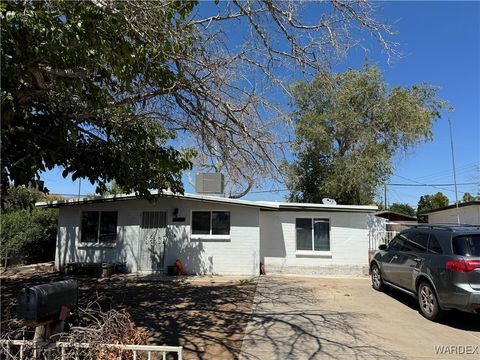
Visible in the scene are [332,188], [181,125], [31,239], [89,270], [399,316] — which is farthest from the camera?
[332,188]

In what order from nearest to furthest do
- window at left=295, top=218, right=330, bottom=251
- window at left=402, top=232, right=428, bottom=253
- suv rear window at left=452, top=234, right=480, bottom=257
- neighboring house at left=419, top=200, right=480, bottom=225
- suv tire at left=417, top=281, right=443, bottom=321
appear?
suv rear window at left=452, top=234, right=480, bottom=257 → suv tire at left=417, top=281, right=443, bottom=321 → window at left=402, top=232, right=428, bottom=253 → window at left=295, top=218, right=330, bottom=251 → neighboring house at left=419, top=200, right=480, bottom=225

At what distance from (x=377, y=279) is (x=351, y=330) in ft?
15.2

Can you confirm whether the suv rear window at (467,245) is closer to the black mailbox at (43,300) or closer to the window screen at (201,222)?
the black mailbox at (43,300)

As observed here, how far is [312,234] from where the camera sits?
15836 mm

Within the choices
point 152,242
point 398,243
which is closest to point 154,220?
point 152,242

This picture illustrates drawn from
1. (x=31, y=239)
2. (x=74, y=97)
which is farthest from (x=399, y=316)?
(x=31, y=239)

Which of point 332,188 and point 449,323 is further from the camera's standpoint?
point 332,188

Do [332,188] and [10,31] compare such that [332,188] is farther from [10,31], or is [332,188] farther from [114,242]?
[10,31]

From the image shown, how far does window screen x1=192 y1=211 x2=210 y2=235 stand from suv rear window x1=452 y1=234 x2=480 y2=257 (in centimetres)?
943

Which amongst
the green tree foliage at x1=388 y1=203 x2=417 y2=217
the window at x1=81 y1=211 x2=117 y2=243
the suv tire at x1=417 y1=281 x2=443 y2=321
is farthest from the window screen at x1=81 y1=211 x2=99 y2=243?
the green tree foliage at x1=388 y1=203 x2=417 y2=217

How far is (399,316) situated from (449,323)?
3.03 ft

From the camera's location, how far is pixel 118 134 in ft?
26.0

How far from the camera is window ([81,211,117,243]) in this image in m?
15.8

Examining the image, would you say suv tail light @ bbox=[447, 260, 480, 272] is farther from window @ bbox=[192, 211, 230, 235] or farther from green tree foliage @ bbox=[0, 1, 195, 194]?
window @ bbox=[192, 211, 230, 235]
